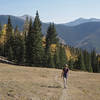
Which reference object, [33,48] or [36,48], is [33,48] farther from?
[36,48]

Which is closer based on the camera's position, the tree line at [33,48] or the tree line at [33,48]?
the tree line at [33,48]

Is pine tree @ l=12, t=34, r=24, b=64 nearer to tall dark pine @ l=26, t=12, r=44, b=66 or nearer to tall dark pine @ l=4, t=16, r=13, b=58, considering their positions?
tall dark pine @ l=4, t=16, r=13, b=58

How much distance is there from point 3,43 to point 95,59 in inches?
2325

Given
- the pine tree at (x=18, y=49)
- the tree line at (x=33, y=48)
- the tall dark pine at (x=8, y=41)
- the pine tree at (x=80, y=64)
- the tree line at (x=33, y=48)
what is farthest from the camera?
the pine tree at (x=80, y=64)

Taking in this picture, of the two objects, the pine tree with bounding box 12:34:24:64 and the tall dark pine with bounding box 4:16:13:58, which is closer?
→ the pine tree with bounding box 12:34:24:64

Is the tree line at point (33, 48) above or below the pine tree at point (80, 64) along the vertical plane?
above

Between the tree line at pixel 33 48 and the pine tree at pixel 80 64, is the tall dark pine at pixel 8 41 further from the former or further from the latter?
the pine tree at pixel 80 64

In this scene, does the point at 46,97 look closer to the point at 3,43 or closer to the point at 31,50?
the point at 31,50

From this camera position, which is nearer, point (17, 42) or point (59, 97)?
point (59, 97)

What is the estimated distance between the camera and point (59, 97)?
21.5 m

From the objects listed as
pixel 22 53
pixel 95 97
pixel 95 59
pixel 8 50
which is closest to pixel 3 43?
pixel 8 50

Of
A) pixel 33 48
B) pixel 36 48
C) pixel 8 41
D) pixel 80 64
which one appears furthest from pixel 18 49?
pixel 80 64

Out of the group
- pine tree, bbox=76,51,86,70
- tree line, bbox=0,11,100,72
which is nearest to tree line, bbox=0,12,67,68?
tree line, bbox=0,11,100,72

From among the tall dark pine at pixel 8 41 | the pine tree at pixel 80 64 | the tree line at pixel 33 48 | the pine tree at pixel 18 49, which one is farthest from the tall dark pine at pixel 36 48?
the pine tree at pixel 80 64
